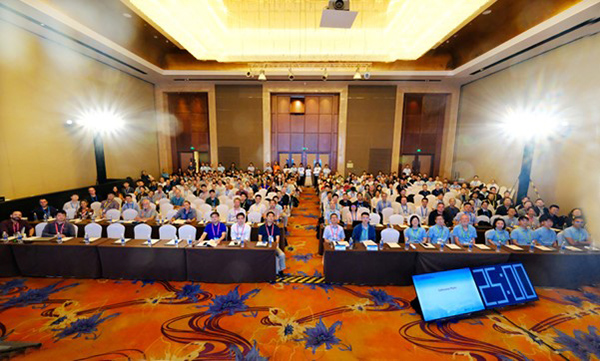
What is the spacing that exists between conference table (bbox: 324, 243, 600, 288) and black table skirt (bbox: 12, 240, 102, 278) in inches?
195

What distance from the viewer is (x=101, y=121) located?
1221 cm

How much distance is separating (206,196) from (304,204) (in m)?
4.69

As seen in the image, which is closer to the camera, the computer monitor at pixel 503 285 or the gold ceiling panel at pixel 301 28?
the computer monitor at pixel 503 285

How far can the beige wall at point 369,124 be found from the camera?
1730 centimetres

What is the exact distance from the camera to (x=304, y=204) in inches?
499

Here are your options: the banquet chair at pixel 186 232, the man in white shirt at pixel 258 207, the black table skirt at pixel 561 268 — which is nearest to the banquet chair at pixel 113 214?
the banquet chair at pixel 186 232

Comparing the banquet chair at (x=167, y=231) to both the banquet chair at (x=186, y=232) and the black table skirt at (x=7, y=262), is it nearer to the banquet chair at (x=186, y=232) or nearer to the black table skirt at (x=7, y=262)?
the banquet chair at (x=186, y=232)

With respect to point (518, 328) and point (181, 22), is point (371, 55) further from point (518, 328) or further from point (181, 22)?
point (518, 328)

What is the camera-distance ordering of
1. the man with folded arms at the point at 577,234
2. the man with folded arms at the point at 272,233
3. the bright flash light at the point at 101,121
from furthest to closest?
the bright flash light at the point at 101,121
the man with folded arms at the point at 577,234
the man with folded arms at the point at 272,233

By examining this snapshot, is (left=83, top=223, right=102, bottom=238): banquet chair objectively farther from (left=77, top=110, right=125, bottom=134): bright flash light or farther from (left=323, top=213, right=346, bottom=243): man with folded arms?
Answer: (left=77, top=110, right=125, bottom=134): bright flash light

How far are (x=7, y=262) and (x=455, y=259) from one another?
368 inches

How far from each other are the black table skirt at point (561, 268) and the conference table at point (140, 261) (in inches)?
213

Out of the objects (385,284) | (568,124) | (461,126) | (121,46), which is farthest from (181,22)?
(461,126)

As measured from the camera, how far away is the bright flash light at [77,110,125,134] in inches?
456
